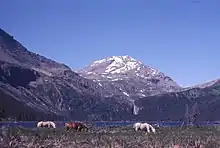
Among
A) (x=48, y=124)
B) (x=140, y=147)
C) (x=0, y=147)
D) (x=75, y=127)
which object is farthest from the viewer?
(x=48, y=124)

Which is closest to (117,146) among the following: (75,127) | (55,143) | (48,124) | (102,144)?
(102,144)

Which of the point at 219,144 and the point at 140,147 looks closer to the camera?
the point at 140,147

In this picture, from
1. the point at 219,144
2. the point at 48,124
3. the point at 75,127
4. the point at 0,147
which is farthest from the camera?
the point at 48,124

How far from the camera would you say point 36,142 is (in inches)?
1115

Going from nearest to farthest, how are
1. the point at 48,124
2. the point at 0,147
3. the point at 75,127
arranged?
the point at 0,147 → the point at 75,127 → the point at 48,124

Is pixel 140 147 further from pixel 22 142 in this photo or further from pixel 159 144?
pixel 22 142

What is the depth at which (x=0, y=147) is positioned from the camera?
2259 centimetres

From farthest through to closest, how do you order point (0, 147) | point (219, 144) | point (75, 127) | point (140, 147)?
point (75, 127), point (219, 144), point (140, 147), point (0, 147)

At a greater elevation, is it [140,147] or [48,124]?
[48,124]

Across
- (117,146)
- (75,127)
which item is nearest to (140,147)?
(117,146)

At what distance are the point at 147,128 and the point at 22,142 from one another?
26370 millimetres

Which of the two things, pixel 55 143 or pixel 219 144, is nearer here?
pixel 55 143

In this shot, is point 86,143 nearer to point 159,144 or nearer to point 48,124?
point 159,144

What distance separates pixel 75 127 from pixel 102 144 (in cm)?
2096
